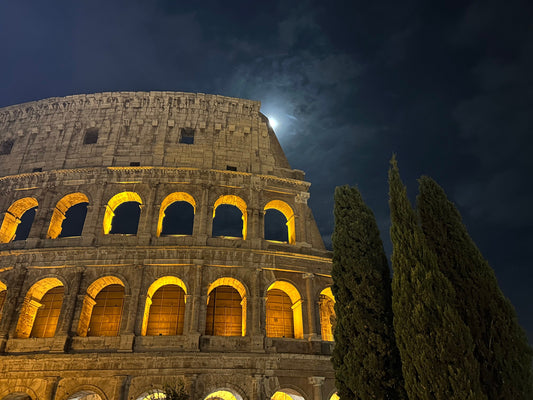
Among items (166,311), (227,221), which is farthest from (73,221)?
(166,311)

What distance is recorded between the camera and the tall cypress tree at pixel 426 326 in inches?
327

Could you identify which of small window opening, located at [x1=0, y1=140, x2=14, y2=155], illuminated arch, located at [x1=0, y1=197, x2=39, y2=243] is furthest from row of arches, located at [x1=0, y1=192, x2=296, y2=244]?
small window opening, located at [x1=0, y1=140, x2=14, y2=155]

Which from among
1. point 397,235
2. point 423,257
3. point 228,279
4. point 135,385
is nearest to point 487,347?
point 423,257

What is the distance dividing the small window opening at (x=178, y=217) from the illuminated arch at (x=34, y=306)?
1008 inches

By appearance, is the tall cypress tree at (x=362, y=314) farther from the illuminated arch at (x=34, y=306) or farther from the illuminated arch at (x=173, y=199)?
the illuminated arch at (x=34, y=306)

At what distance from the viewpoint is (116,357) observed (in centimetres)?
1505

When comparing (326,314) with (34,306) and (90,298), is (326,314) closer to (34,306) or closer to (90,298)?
(90,298)

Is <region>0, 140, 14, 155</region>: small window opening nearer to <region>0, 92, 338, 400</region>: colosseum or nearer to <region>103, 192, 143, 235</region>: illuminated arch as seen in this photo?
<region>0, 92, 338, 400</region>: colosseum

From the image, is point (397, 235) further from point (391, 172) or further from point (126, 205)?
point (126, 205)

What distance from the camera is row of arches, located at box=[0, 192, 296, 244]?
19.2 metres

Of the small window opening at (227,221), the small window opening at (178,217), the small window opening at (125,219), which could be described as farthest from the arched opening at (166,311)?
the small window opening at (178,217)

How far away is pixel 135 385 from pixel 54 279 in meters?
6.30

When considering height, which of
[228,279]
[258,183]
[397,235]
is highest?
[258,183]

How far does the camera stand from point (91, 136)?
21391mm
